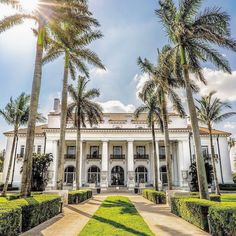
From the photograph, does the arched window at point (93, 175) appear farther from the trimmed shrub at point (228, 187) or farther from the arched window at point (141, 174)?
the trimmed shrub at point (228, 187)

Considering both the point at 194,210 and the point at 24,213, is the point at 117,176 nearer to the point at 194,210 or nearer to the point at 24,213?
the point at 194,210

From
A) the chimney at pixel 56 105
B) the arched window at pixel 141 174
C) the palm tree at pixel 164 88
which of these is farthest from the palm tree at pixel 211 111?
the chimney at pixel 56 105

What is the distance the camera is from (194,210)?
924cm

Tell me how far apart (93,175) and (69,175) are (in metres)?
4.00

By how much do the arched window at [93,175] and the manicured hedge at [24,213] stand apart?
91.8 feet

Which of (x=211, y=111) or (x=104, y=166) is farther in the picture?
(x=104, y=166)

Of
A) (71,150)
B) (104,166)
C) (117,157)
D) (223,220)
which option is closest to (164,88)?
(223,220)

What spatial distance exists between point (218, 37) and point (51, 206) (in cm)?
1208

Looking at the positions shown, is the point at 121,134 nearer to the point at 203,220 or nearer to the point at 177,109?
the point at 177,109

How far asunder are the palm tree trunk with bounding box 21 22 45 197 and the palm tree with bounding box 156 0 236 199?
7.32 metres

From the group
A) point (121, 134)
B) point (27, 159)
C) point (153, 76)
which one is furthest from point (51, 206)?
point (121, 134)

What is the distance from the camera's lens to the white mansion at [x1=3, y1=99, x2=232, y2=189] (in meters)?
37.2

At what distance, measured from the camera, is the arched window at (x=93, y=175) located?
39781 mm

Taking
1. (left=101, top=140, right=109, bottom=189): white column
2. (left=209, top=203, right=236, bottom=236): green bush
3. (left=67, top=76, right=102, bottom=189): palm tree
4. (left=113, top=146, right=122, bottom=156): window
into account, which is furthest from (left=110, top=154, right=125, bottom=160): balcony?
(left=209, top=203, right=236, bottom=236): green bush
